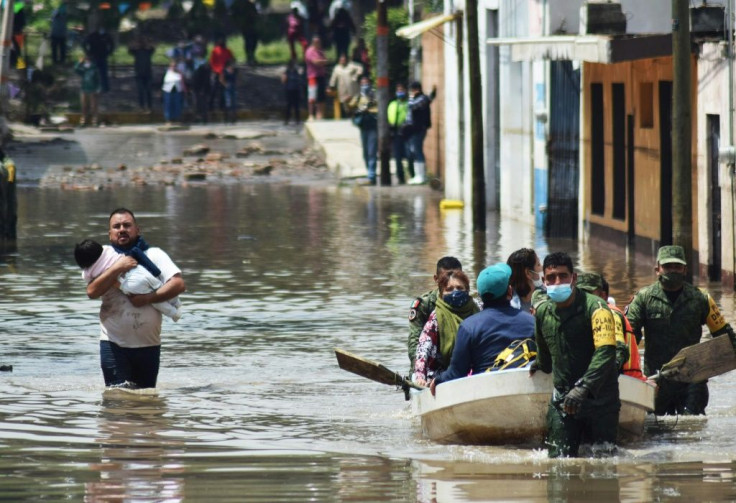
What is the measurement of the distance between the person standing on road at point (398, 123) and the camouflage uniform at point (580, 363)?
2569 centimetres

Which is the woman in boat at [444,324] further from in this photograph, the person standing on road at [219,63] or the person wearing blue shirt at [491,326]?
the person standing on road at [219,63]

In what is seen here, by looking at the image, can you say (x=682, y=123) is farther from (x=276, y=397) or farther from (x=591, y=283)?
(x=591, y=283)

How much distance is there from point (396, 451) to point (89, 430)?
2.06m

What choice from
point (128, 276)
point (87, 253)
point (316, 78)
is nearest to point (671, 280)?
point (128, 276)

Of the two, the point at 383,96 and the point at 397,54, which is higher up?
the point at 397,54

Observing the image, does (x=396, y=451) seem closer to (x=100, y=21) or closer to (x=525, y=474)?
(x=525, y=474)

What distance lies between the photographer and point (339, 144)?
139ft

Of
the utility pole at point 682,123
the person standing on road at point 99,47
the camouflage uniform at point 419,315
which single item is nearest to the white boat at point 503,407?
the camouflage uniform at point 419,315

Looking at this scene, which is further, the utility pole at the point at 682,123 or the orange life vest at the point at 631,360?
the utility pole at the point at 682,123

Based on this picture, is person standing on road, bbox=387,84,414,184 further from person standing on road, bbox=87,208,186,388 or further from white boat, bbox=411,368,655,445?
white boat, bbox=411,368,655,445

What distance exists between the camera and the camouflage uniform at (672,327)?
12.2 meters

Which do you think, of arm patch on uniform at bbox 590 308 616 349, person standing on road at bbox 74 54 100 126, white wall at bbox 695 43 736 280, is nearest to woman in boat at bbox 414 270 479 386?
arm patch on uniform at bbox 590 308 616 349

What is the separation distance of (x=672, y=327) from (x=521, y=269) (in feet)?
3.54

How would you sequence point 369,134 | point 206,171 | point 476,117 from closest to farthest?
1. point 476,117
2. point 369,134
3. point 206,171
